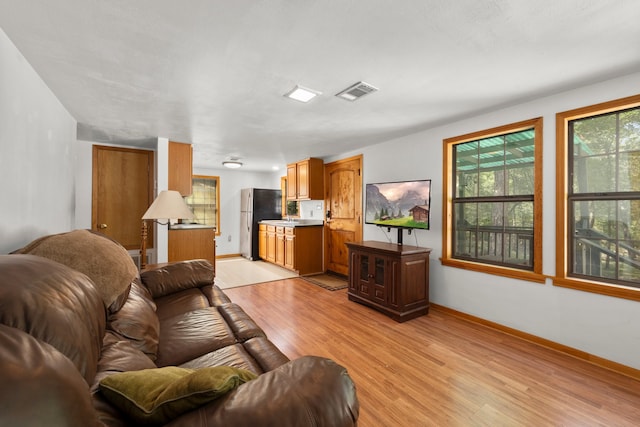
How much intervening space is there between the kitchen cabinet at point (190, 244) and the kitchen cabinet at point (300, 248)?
4.99ft

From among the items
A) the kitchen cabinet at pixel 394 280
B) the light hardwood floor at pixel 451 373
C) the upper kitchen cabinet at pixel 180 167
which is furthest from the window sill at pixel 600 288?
the upper kitchen cabinet at pixel 180 167

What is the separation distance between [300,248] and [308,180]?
4.31ft

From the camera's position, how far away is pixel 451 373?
219cm

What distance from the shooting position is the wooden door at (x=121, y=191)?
4.17 m

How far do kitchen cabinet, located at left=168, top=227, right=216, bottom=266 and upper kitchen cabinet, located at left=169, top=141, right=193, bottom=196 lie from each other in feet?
1.94

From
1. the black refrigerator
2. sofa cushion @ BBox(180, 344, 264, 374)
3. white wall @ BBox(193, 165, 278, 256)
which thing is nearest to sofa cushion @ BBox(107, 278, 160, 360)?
sofa cushion @ BBox(180, 344, 264, 374)

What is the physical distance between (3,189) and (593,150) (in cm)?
437

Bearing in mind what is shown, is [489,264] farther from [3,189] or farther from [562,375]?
[3,189]

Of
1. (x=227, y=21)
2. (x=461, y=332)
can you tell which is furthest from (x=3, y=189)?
(x=461, y=332)

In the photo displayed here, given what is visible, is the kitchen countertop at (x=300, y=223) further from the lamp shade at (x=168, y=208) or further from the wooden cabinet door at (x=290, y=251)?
the lamp shade at (x=168, y=208)

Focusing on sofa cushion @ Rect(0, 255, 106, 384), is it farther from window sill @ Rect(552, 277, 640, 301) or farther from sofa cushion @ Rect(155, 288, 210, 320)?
window sill @ Rect(552, 277, 640, 301)

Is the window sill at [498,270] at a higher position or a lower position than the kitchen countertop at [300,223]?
lower

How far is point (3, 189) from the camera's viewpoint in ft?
5.66

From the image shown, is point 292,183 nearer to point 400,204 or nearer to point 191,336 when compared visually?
point 400,204
